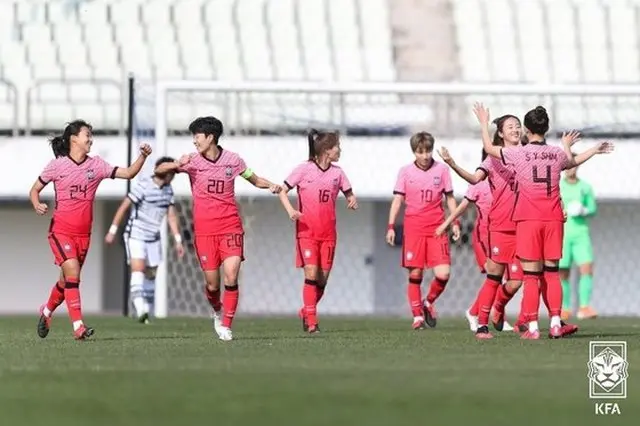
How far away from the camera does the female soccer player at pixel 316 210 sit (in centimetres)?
1398

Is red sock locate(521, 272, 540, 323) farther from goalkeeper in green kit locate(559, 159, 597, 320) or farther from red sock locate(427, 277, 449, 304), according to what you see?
goalkeeper in green kit locate(559, 159, 597, 320)

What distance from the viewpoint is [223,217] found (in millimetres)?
12531

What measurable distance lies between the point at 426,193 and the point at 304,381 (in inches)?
263

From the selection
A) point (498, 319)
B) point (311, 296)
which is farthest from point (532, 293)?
point (311, 296)

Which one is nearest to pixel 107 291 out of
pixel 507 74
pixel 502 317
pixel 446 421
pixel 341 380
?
pixel 507 74

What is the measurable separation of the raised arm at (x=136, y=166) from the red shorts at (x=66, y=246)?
570 mm

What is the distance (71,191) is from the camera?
1256cm

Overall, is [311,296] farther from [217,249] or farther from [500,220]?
[500,220]


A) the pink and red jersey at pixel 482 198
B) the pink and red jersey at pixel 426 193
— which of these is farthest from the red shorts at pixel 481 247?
the pink and red jersey at pixel 426 193

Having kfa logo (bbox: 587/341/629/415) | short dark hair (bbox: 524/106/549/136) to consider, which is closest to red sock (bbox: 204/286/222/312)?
short dark hair (bbox: 524/106/549/136)

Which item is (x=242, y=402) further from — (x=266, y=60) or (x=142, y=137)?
Answer: (x=266, y=60)

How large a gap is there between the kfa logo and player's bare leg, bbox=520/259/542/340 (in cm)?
91

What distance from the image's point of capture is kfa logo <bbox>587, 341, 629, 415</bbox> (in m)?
7.38

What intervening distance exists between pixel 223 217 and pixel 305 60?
13.8 m
